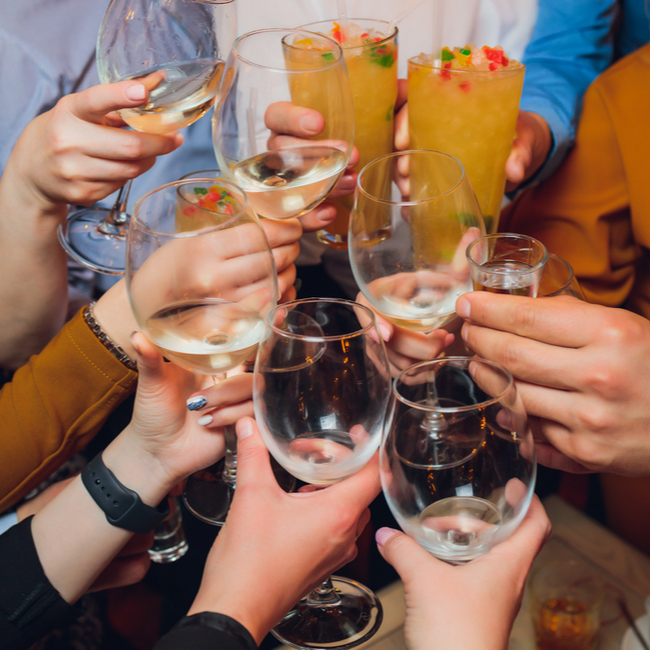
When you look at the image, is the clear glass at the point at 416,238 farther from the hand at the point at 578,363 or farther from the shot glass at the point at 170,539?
the shot glass at the point at 170,539

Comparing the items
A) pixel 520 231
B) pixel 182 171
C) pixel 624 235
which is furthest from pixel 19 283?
pixel 624 235

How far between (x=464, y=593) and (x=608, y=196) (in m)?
1.12

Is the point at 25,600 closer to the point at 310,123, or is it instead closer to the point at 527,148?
the point at 310,123

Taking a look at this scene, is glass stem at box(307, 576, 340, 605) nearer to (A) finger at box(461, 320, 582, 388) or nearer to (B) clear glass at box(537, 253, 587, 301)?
(A) finger at box(461, 320, 582, 388)

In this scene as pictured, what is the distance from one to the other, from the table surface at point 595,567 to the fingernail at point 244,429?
34cm

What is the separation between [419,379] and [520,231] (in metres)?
1.06

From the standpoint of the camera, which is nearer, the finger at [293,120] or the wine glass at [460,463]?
the wine glass at [460,463]

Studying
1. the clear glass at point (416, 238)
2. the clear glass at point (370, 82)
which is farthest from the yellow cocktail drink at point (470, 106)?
the clear glass at point (416, 238)

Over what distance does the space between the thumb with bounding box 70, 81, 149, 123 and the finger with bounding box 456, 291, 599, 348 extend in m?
0.49

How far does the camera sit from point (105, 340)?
0.97 meters

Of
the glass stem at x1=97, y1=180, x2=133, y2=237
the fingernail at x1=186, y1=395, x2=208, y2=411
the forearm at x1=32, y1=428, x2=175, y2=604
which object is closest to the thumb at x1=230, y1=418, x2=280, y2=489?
the fingernail at x1=186, y1=395, x2=208, y2=411

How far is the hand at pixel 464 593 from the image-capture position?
1.90ft

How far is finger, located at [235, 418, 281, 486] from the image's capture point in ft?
2.21

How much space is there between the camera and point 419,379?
63 cm
